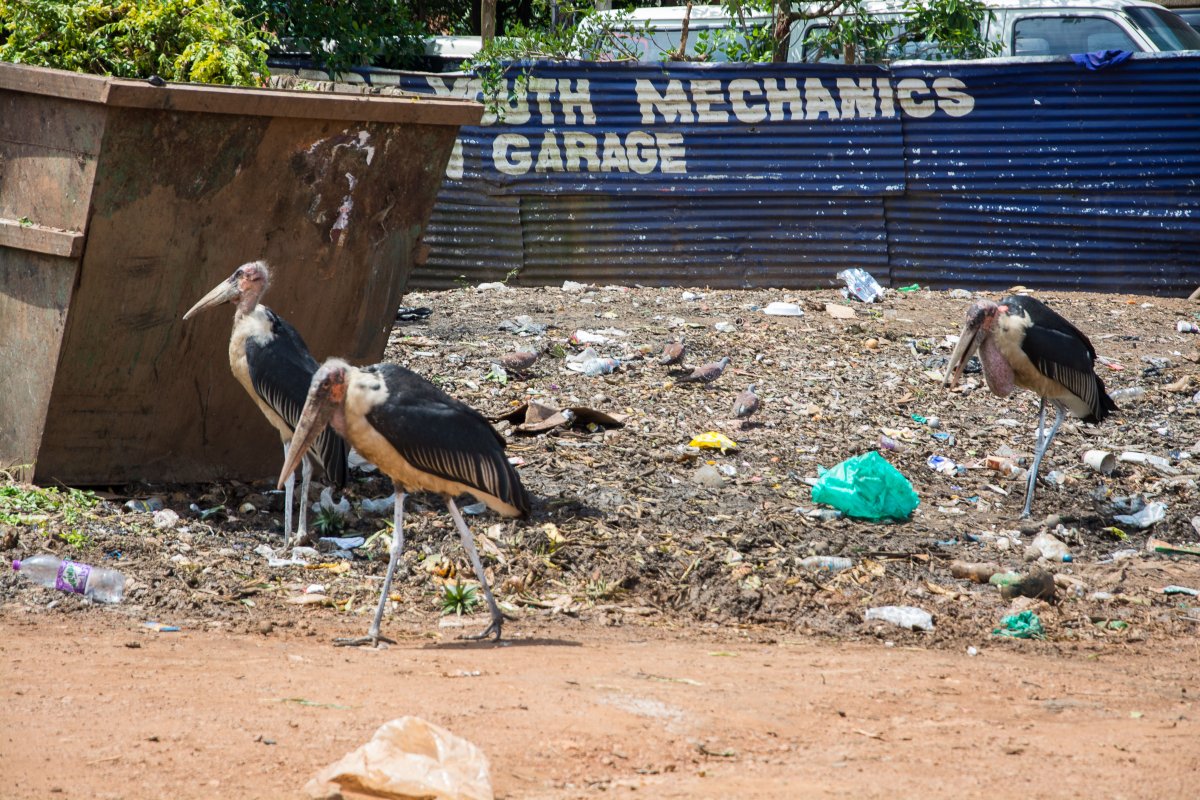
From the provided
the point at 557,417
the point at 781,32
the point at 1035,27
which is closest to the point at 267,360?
the point at 557,417

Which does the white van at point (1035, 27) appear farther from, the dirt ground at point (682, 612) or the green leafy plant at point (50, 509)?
the green leafy plant at point (50, 509)

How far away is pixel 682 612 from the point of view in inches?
195

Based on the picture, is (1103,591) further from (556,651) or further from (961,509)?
(556,651)

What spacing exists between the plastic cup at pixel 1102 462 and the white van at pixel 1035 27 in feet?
14.7

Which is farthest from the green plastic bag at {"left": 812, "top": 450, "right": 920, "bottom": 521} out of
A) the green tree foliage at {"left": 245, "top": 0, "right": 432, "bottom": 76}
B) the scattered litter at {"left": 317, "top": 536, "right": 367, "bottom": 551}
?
the green tree foliage at {"left": 245, "top": 0, "right": 432, "bottom": 76}

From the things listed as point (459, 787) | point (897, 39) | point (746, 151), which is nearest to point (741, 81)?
point (746, 151)

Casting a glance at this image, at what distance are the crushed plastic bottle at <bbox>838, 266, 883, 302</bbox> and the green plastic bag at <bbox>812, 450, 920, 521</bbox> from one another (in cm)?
402

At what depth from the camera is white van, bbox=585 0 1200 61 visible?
33.0ft

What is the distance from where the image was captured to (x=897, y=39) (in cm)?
1048

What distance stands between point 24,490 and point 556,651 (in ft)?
8.21

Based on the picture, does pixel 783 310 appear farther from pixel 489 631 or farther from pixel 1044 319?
pixel 489 631

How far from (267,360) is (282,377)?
0.32 ft

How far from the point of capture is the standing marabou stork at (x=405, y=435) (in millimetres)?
4301

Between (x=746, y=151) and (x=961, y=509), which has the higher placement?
(x=746, y=151)
